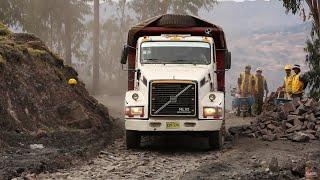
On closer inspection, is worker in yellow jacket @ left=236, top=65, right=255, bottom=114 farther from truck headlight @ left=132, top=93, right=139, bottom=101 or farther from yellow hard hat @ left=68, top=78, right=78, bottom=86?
truck headlight @ left=132, top=93, right=139, bottom=101

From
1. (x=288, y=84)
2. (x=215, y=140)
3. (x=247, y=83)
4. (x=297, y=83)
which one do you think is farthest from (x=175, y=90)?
(x=247, y=83)

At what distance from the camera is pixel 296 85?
1619cm

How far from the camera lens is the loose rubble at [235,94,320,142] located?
13.4 m

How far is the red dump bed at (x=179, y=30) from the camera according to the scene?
13.8 meters

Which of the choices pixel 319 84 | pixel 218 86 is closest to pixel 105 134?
pixel 218 86

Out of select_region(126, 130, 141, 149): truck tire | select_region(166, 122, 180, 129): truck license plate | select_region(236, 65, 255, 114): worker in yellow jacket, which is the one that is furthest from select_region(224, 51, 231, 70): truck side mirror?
select_region(236, 65, 255, 114): worker in yellow jacket

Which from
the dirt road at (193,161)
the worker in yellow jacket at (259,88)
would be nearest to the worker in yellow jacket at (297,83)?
the dirt road at (193,161)

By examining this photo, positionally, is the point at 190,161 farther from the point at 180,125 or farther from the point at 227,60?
the point at 227,60

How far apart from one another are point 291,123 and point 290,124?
131mm

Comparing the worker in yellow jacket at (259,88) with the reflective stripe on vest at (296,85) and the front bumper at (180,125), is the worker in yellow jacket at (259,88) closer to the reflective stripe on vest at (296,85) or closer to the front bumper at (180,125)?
the reflective stripe on vest at (296,85)

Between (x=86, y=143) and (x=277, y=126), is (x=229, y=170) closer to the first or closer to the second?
(x=86, y=143)

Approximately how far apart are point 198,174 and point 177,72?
371 centimetres

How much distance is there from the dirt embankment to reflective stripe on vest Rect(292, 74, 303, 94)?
19.3 feet

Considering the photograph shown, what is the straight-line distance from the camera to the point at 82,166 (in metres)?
9.80
